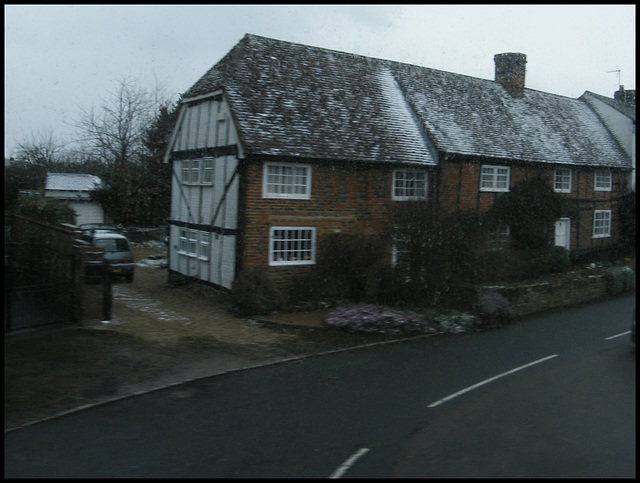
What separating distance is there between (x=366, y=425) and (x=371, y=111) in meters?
15.5

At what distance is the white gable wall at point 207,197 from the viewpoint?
1778 centimetres

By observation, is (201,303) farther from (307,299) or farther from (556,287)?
(556,287)

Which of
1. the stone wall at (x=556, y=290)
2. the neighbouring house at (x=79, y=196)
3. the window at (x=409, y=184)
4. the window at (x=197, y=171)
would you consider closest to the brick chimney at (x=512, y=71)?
the window at (x=409, y=184)

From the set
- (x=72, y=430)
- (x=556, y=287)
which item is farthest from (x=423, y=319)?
(x=72, y=430)

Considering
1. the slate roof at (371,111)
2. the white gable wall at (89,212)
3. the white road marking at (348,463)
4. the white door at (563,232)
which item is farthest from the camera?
the white gable wall at (89,212)

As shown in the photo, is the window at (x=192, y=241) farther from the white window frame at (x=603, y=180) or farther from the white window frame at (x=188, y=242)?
the white window frame at (x=603, y=180)

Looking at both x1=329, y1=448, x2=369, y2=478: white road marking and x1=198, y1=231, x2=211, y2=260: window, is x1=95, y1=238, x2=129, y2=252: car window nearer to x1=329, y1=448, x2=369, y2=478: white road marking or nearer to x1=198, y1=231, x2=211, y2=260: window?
x1=198, y1=231, x2=211, y2=260: window

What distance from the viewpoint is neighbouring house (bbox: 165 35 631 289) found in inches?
690

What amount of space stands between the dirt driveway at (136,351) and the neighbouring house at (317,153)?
2902mm

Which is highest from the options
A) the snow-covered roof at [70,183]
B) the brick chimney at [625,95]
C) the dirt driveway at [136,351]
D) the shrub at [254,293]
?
the brick chimney at [625,95]

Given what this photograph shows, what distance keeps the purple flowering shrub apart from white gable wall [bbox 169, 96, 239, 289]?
441 cm

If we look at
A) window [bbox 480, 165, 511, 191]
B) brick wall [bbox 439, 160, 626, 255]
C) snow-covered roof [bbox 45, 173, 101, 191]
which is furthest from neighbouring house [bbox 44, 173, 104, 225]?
window [bbox 480, 165, 511, 191]

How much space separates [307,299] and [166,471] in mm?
11775

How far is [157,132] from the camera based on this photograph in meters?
39.8
